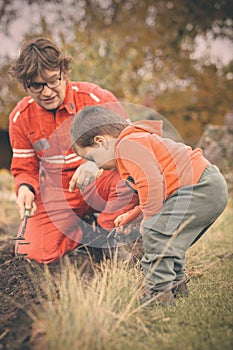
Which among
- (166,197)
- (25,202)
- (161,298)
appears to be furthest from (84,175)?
(161,298)

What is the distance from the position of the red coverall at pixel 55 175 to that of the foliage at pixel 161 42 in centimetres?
498

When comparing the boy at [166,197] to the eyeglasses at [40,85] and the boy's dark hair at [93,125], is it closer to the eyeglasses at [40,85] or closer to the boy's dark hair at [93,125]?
the boy's dark hair at [93,125]

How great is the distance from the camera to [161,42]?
8781 millimetres

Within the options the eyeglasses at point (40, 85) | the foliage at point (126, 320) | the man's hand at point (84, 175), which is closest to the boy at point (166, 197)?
the foliage at point (126, 320)

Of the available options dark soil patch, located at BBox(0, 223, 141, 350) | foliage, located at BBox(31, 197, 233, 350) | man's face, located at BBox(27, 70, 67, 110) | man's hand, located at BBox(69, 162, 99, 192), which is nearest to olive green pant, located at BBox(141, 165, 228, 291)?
foliage, located at BBox(31, 197, 233, 350)

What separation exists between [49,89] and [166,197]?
1.23 metres

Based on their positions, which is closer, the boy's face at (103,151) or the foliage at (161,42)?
the boy's face at (103,151)

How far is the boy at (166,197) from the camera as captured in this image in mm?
1982

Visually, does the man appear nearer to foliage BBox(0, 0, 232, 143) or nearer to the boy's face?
the boy's face

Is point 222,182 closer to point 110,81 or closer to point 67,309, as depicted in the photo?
point 67,309

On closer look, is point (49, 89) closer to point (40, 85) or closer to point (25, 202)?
point (40, 85)

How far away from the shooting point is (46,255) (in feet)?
9.84

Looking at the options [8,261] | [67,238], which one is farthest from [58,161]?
[8,261]

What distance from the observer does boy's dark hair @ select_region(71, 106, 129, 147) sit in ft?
7.38
